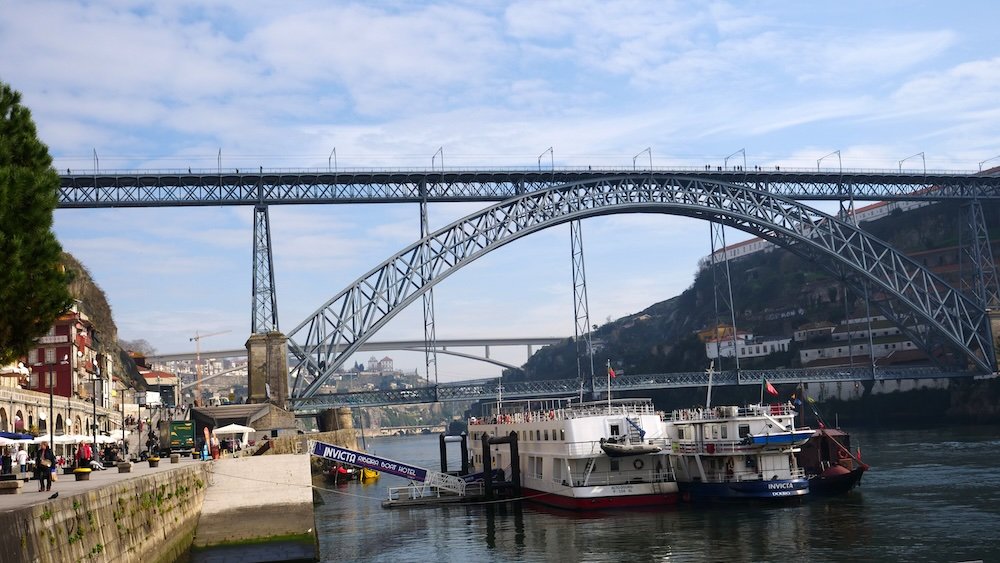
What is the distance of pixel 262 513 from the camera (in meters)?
30.2

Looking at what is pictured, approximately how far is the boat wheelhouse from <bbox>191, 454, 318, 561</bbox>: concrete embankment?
15768mm

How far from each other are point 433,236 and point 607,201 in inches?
496

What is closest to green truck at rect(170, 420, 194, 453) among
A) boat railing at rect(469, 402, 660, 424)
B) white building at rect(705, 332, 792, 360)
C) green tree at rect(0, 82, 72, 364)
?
boat railing at rect(469, 402, 660, 424)

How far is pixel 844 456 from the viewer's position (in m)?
43.6

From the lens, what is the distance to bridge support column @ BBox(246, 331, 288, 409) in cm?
6144

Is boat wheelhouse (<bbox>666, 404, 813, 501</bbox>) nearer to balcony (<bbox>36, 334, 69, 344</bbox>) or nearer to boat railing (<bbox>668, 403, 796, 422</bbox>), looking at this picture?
boat railing (<bbox>668, 403, 796, 422</bbox>)

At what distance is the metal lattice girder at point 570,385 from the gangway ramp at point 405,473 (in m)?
17.8

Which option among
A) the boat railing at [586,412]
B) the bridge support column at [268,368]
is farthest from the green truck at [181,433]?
the boat railing at [586,412]

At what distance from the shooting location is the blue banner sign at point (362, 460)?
148 feet

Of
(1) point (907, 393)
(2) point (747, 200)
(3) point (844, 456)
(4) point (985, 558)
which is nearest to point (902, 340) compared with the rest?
(1) point (907, 393)

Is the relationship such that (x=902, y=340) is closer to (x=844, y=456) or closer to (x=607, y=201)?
(x=607, y=201)

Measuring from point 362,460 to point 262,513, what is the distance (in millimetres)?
15092

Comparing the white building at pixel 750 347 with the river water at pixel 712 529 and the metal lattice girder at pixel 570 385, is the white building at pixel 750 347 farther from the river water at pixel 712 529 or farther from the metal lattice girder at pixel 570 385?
the river water at pixel 712 529

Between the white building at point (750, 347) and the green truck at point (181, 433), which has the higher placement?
the white building at point (750, 347)
